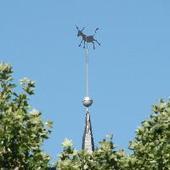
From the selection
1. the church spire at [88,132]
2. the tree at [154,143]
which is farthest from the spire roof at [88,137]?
the tree at [154,143]

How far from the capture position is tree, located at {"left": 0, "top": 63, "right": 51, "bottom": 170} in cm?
3288

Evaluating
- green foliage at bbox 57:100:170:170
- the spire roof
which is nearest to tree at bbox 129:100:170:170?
green foliage at bbox 57:100:170:170

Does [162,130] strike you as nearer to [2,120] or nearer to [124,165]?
[124,165]

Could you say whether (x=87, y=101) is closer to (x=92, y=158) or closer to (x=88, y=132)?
(x=88, y=132)

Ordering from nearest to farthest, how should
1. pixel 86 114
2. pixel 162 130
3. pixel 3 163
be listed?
1. pixel 3 163
2. pixel 162 130
3. pixel 86 114

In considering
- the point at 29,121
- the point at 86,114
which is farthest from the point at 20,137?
the point at 86,114

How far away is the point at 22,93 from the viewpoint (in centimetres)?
3428

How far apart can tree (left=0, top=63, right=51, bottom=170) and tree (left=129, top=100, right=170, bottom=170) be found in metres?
4.36

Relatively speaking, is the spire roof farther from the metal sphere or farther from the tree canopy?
the tree canopy

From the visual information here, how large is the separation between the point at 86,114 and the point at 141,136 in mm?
36933

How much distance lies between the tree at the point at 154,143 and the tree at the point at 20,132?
172 inches

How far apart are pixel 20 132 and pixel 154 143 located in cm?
630

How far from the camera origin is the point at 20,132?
33062 millimetres

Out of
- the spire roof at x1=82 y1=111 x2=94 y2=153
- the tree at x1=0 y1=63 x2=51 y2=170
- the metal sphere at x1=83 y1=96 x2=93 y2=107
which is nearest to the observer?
the tree at x1=0 y1=63 x2=51 y2=170
